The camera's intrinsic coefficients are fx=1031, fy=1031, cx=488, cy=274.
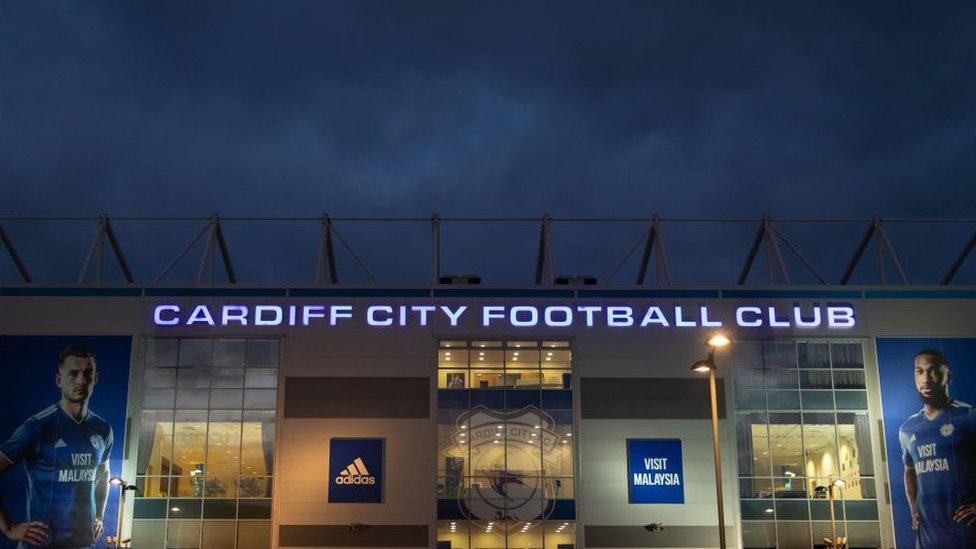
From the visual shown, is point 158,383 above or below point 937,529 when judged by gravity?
above

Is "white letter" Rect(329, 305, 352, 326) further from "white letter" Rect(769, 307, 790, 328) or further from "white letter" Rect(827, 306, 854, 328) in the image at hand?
"white letter" Rect(827, 306, 854, 328)

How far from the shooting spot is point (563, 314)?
42.6m

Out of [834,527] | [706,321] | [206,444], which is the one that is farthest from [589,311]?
[206,444]

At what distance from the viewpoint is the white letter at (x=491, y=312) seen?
42469 mm

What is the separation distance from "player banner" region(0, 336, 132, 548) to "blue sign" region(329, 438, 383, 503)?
8.43 metres

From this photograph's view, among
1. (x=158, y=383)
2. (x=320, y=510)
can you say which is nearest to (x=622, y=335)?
(x=320, y=510)

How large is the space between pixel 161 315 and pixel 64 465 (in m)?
6.88

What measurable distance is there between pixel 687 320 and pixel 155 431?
22006 millimetres

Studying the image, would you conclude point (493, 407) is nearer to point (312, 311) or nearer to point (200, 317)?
point (312, 311)

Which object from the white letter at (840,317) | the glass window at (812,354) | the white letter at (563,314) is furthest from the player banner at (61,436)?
the white letter at (840,317)

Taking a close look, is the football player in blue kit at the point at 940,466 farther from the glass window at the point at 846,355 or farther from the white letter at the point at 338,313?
the white letter at the point at 338,313

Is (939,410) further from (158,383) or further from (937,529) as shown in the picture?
(158,383)

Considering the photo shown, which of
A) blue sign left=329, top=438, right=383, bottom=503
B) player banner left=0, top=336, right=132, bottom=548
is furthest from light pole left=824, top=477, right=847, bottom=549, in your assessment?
player banner left=0, top=336, right=132, bottom=548

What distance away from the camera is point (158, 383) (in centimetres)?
4175
